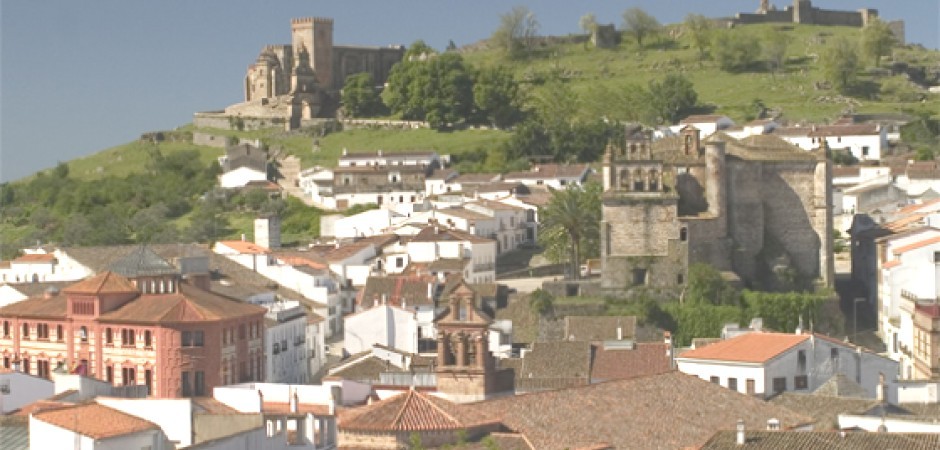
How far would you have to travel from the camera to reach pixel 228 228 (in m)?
86.7

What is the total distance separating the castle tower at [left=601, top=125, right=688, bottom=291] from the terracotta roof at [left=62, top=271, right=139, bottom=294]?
17.2 metres

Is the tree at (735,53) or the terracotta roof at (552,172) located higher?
the tree at (735,53)

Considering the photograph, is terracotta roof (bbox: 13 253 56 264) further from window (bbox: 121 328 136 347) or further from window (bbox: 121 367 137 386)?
window (bbox: 121 367 137 386)

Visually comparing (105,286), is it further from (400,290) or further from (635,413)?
(635,413)

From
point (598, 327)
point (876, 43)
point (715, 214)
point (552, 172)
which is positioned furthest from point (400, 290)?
point (876, 43)

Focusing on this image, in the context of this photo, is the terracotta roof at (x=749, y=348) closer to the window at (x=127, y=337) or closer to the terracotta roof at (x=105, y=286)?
the window at (x=127, y=337)

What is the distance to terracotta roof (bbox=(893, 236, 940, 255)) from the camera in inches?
2118

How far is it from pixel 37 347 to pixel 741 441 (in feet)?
79.8

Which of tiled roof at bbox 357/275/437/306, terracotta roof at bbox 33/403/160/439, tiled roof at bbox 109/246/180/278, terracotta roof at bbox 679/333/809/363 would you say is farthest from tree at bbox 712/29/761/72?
terracotta roof at bbox 33/403/160/439

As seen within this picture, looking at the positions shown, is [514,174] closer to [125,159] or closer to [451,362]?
[125,159]

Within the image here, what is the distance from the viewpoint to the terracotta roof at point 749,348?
43281 millimetres

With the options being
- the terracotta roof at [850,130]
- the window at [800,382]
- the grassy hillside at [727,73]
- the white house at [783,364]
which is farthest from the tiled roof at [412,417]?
the grassy hillside at [727,73]

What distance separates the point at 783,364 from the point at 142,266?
54.3 feet

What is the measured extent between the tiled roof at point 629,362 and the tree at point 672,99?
53.4 meters
